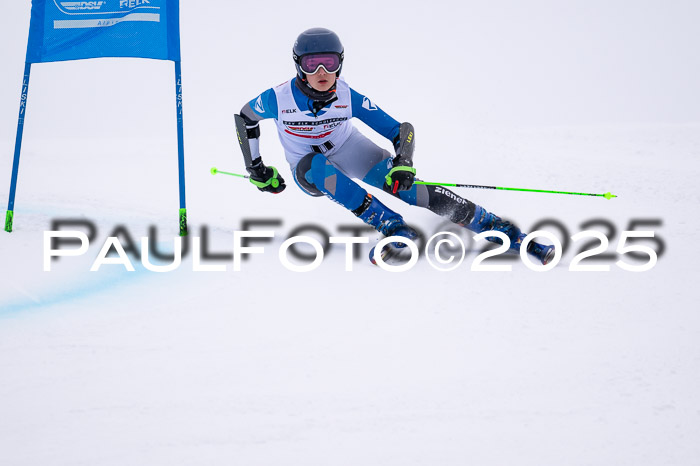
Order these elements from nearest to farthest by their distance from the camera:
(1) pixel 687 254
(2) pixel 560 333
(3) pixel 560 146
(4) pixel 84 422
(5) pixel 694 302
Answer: (4) pixel 84 422 → (2) pixel 560 333 → (5) pixel 694 302 → (1) pixel 687 254 → (3) pixel 560 146

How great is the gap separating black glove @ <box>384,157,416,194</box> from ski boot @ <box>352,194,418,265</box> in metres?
0.15

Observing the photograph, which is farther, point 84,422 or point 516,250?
point 516,250

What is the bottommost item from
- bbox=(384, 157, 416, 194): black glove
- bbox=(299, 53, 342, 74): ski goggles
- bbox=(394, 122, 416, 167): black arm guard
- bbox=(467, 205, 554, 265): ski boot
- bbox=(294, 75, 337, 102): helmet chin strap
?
bbox=(467, 205, 554, 265): ski boot

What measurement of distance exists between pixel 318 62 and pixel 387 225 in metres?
1.05

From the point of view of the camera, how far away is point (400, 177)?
358 centimetres

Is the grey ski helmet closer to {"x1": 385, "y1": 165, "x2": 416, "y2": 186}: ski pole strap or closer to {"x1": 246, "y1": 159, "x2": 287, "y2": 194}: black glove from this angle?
{"x1": 385, "y1": 165, "x2": 416, "y2": 186}: ski pole strap

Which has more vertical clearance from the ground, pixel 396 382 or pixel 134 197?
pixel 134 197

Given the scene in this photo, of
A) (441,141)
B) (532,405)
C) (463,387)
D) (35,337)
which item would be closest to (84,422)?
(35,337)

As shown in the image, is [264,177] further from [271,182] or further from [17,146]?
[17,146]

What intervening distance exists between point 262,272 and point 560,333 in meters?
1.66

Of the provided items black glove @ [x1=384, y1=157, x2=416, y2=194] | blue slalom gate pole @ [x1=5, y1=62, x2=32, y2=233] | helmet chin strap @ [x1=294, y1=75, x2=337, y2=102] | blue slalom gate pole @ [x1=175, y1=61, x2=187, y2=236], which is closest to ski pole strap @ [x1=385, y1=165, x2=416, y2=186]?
black glove @ [x1=384, y1=157, x2=416, y2=194]

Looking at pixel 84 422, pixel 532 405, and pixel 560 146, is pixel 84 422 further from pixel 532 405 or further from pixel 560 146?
pixel 560 146

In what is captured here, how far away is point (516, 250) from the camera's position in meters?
3.69

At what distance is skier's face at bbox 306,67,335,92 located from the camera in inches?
141
